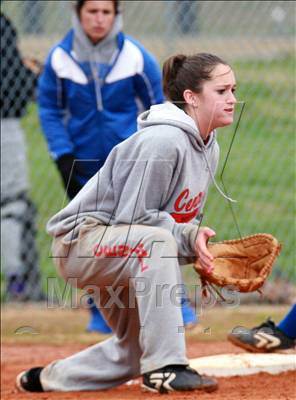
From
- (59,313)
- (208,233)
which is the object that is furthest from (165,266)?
(59,313)

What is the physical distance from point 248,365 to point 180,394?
2.64 feet

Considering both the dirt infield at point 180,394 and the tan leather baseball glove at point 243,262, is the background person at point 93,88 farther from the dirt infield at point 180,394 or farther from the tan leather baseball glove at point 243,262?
the tan leather baseball glove at point 243,262

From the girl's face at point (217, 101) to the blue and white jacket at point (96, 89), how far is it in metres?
1.78

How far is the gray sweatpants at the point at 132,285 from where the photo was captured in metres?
4.21

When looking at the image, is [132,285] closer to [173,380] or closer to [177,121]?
[173,380]

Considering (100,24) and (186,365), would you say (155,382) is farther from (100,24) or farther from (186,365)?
(100,24)

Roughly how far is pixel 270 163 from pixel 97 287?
3812 millimetres

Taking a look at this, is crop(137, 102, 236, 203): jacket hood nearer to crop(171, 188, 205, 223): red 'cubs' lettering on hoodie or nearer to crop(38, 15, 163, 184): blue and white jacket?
crop(171, 188, 205, 223): red 'cubs' lettering on hoodie

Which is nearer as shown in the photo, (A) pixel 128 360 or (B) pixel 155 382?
(B) pixel 155 382

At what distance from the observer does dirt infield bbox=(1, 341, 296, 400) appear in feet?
14.1

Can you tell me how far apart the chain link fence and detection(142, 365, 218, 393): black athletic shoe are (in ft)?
10.3

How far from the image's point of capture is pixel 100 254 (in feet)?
14.2

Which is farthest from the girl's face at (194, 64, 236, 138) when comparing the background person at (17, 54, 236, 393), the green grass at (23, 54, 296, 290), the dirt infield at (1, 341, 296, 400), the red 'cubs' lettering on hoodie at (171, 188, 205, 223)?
the green grass at (23, 54, 296, 290)

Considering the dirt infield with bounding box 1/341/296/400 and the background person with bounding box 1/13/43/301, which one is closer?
the dirt infield with bounding box 1/341/296/400
